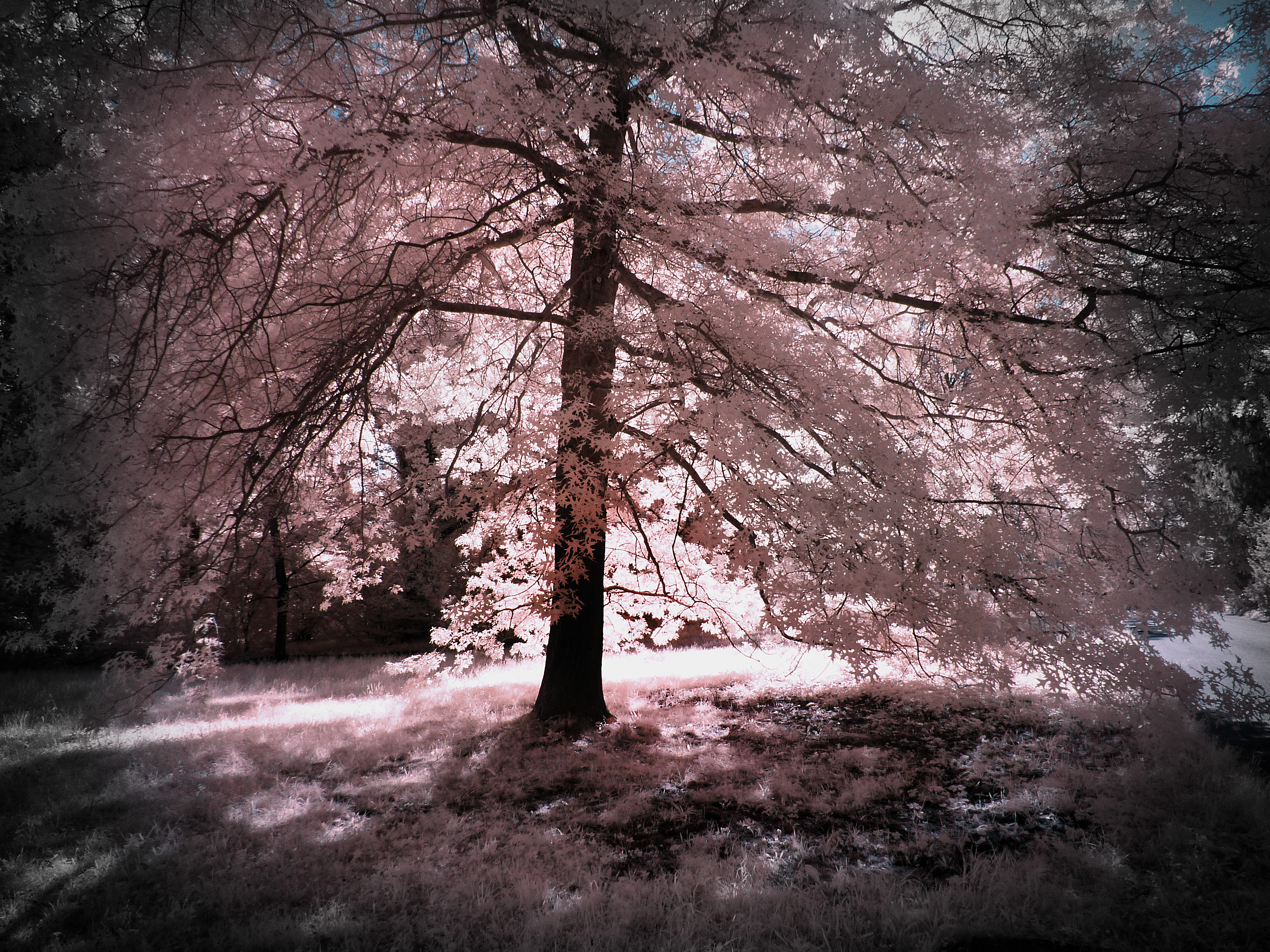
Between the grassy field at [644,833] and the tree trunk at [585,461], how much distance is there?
0.58 m

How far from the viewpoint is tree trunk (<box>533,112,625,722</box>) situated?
5.34 m

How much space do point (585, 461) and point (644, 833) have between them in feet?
10.1

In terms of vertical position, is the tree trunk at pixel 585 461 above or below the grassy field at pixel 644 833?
above

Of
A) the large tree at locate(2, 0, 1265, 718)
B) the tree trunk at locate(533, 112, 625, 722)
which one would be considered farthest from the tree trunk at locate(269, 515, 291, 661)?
the large tree at locate(2, 0, 1265, 718)

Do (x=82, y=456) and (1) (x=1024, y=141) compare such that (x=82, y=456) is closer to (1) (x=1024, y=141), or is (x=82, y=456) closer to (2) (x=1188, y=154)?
(1) (x=1024, y=141)

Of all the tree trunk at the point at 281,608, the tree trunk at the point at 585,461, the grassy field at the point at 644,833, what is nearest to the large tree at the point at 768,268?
the tree trunk at the point at 585,461

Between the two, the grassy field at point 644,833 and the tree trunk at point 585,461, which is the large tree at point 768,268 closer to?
the tree trunk at point 585,461

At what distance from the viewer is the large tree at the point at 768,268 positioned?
12.5 ft

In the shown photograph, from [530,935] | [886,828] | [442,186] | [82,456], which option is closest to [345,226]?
[442,186]

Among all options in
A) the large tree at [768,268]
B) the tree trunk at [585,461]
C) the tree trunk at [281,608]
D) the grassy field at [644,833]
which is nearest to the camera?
the grassy field at [644,833]

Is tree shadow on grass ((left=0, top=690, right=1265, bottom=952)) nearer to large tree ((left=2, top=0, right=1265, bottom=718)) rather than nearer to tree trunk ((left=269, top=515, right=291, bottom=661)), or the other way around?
large tree ((left=2, top=0, right=1265, bottom=718))

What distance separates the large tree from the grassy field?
1203mm

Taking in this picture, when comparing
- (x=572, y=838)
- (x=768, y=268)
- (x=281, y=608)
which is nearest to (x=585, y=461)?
(x=768, y=268)

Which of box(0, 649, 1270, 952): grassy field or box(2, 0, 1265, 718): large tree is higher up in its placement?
box(2, 0, 1265, 718): large tree
